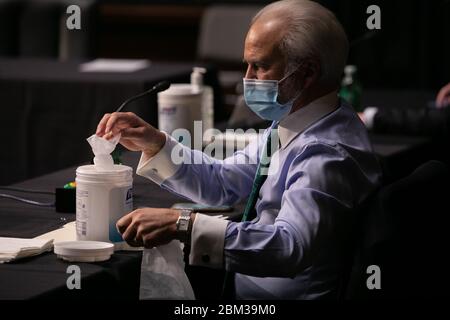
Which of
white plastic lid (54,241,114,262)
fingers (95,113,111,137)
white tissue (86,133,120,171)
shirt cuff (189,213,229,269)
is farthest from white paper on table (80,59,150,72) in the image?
shirt cuff (189,213,229,269)

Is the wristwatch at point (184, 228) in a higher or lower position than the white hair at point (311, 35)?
lower

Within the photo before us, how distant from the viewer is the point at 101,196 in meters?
1.92

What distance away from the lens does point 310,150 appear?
6.18ft

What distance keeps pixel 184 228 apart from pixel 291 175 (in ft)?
0.77

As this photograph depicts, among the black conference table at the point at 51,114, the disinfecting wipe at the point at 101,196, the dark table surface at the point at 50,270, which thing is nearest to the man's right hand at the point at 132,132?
the disinfecting wipe at the point at 101,196

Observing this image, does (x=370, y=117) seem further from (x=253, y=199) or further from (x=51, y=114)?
(x=253, y=199)

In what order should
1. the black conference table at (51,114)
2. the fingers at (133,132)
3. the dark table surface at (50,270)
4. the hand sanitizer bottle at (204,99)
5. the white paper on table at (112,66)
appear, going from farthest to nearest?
the white paper on table at (112,66)
the black conference table at (51,114)
the hand sanitizer bottle at (204,99)
the fingers at (133,132)
the dark table surface at (50,270)

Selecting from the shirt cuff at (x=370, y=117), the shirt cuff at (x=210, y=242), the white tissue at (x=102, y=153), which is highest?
the white tissue at (x=102, y=153)

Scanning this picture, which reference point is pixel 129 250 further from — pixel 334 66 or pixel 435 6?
pixel 435 6

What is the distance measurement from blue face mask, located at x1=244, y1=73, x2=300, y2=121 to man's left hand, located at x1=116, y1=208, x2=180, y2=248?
1.19ft

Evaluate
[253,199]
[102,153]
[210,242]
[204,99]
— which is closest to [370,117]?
[204,99]

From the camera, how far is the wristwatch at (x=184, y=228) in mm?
1779

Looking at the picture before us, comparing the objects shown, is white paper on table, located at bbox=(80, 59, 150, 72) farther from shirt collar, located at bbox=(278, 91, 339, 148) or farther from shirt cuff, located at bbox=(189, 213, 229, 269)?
shirt cuff, located at bbox=(189, 213, 229, 269)

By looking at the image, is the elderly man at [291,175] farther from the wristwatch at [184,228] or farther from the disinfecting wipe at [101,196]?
the disinfecting wipe at [101,196]
